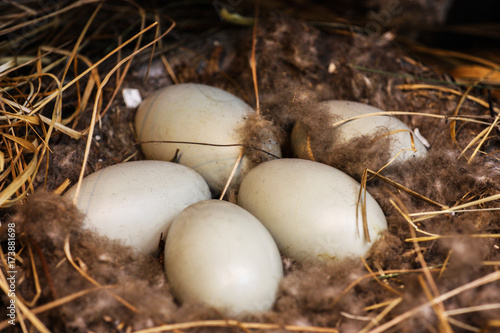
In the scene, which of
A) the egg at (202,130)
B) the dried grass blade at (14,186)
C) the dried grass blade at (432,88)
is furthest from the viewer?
the dried grass blade at (432,88)

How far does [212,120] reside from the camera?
40.9 inches

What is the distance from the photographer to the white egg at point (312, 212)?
84cm

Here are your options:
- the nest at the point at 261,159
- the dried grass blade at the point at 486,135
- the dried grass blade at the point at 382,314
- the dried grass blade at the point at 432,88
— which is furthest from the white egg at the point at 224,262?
the dried grass blade at the point at 432,88

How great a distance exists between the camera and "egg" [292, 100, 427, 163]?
1.01m

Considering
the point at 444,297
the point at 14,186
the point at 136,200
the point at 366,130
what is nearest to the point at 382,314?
the point at 444,297

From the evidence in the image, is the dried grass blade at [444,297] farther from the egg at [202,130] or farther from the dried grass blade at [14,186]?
the dried grass blade at [14,186]

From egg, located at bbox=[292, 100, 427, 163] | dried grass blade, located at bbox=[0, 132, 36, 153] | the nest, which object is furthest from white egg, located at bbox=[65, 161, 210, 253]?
egg, located at bbox=[292, 100, 427, 163]

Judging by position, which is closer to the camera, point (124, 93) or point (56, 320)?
point (56, 320)

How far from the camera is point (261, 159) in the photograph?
107 centimetres

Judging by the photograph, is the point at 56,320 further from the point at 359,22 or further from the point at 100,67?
the point at 359,22

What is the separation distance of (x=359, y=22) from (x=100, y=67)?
1080 millimetres

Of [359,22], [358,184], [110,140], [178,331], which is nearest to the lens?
[178,331]

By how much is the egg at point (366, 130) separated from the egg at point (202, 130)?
0.30ft

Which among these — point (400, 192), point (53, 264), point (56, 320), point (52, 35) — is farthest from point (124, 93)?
point (400, 192)
